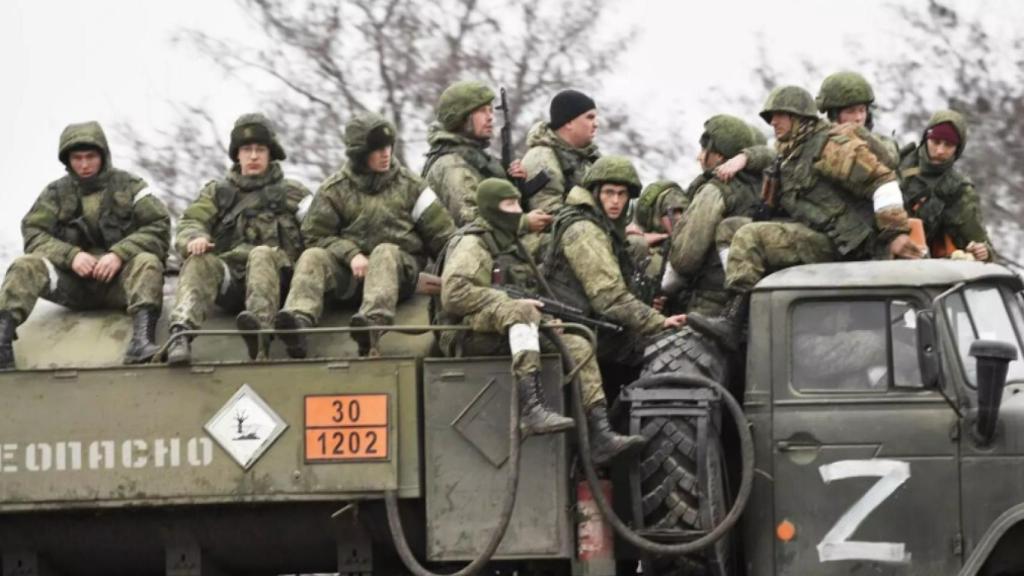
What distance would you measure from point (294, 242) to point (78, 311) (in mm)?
1178

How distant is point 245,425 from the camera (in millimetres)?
13172

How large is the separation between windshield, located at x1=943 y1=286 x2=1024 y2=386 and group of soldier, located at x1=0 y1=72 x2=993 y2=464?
48 cm

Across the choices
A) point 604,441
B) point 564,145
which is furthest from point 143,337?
point 564,145

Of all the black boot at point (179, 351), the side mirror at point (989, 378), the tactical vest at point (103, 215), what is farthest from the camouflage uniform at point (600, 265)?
the tactical vest at point (103, 215)

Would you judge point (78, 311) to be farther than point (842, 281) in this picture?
Yes

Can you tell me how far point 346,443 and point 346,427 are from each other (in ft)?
0.25

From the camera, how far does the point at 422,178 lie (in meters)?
14.4

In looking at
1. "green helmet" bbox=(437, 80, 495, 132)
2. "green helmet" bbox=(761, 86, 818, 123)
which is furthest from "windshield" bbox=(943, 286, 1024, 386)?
"green helmet" bbox=(437, 80, 495, 132)

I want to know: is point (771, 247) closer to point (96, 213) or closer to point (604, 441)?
point (604, 441)

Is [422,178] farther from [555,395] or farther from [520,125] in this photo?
[520,125]

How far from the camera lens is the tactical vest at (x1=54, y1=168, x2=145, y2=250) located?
14297 mm

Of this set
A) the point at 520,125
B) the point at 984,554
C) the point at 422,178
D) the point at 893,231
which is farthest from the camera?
the point at 520,125

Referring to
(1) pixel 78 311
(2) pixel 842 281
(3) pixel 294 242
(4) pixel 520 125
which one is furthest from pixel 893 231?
(4) pixel 520 125

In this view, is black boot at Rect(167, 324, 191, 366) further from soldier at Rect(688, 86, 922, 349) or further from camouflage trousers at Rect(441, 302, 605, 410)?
soldier at Rect(688, 86, 922, 349)
